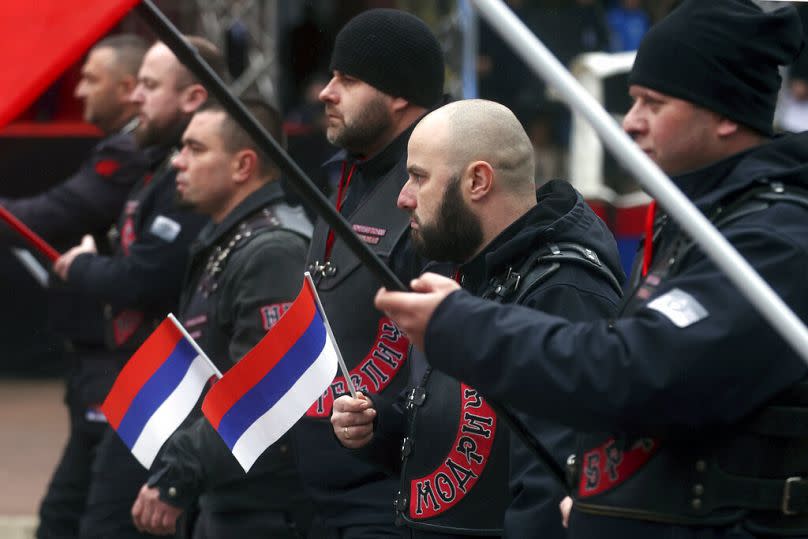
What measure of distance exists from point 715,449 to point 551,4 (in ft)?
31.2

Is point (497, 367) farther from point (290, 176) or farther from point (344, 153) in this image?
point (344, 153)

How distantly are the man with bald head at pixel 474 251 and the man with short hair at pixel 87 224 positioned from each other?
105 inches

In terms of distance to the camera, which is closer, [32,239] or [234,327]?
[234,327]

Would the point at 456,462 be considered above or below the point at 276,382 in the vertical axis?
below

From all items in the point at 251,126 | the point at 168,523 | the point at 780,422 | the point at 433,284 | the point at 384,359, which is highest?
the point at 251,126

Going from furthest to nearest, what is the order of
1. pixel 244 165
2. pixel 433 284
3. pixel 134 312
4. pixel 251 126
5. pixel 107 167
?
pixel 107 167
pixel 134 312
pixel 244 165
pixel 251 126
pixel 433 284

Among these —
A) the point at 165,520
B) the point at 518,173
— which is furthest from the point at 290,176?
the point at 165,520

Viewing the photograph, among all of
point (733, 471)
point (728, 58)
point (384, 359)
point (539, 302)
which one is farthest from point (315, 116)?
point (733, 471)

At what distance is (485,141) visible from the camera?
3.77 metres

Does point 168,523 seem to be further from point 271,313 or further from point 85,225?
point 85,225

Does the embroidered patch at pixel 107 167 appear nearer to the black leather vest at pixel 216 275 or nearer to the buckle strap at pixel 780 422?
the black leather vest at pixel 216 275

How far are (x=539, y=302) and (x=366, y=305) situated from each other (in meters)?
1.04

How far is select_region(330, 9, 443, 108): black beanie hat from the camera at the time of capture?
4.66 meters

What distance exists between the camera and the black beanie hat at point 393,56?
4.66m
